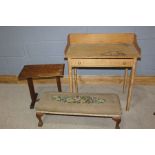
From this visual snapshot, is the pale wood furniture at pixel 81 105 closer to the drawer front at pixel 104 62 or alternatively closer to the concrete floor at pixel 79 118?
the concrete floor at pixel 79 118

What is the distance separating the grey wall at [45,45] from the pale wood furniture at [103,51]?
15cm

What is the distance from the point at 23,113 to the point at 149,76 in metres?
2.34

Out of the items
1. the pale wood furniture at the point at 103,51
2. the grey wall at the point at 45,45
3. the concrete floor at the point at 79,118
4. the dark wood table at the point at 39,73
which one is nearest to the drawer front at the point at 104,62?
the pale wood furniture at the point at 103,51

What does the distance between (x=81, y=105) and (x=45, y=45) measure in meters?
1.39

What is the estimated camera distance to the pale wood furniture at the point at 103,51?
2531mm

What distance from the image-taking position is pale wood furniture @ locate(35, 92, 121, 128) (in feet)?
7.73

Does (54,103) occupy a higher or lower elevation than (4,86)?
higher

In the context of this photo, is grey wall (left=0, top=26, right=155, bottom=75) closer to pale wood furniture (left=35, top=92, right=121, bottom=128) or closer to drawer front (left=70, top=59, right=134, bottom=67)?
drawer front (left=70, top=59, right=134, bottom=67)

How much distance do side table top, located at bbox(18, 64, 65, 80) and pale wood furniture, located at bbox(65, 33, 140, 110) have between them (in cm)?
28

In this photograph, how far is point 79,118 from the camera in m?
2.83

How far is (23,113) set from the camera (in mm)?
2984

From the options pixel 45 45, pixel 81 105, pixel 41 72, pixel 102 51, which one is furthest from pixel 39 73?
pixel 102 51
